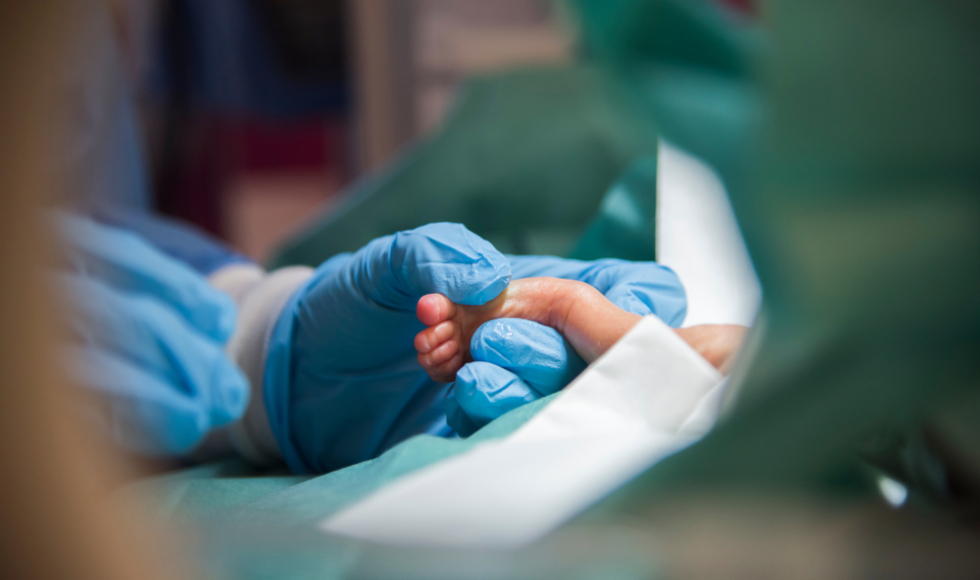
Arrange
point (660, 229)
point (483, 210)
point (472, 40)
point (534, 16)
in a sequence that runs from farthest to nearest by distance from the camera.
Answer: point (472, 40) → point (534, 16) → point (483, 210) → point (660, 229)

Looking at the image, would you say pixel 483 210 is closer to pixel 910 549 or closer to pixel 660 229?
pixel 660 229

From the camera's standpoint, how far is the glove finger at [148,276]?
453 millimetres

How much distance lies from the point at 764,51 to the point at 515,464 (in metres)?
0.23

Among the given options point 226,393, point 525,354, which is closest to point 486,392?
point 525,354

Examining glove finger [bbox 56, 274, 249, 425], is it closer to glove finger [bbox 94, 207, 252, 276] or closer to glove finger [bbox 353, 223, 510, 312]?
glove finger [bbox 353, 223, 510, 312]

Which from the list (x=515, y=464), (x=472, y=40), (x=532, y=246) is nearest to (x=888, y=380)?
(x=515, y=464)

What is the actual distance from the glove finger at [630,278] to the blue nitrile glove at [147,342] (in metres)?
0.29

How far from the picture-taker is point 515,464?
0.31 m

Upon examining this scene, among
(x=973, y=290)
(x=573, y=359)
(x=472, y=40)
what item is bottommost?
(x=573, y=359)

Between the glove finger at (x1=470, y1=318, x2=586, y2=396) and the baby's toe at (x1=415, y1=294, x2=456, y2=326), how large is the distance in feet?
0.10

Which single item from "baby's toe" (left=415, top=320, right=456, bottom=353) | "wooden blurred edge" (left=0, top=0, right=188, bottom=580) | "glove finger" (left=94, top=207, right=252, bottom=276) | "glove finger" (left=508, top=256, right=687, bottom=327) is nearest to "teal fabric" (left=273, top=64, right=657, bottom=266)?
"glove finger" (left=94, top=207, right=252, bottom=276)

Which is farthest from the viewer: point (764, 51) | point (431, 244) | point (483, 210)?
point (483, 210)

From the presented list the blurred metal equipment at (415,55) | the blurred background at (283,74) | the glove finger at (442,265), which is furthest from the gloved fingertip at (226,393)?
the blurred metal equipment at (415,55)

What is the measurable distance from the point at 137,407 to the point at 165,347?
0.19 ft
